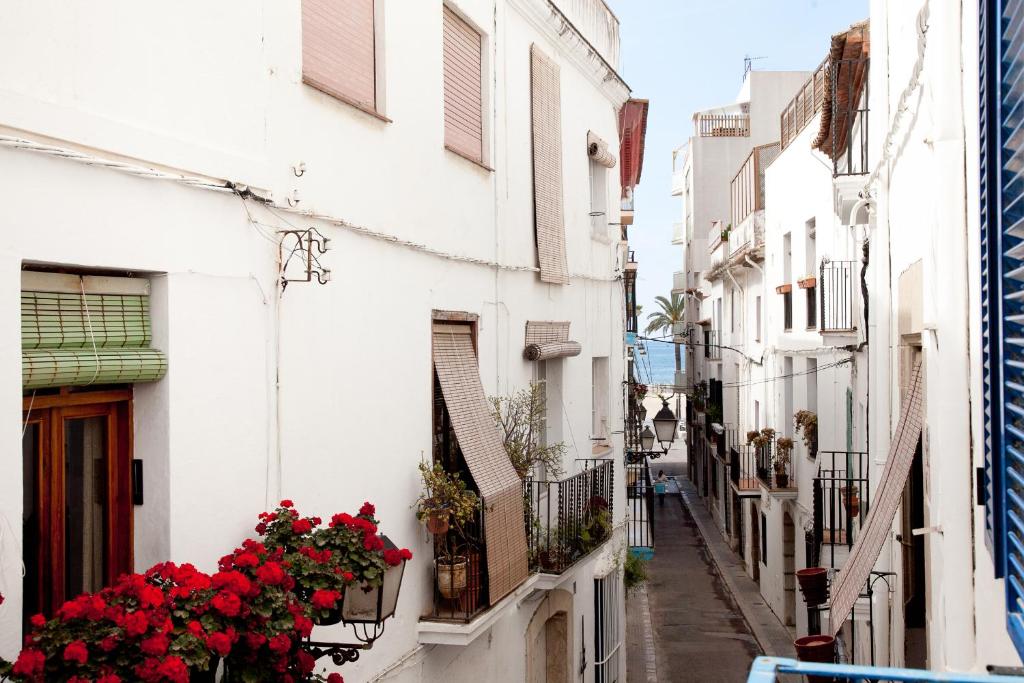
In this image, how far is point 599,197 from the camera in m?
14.9

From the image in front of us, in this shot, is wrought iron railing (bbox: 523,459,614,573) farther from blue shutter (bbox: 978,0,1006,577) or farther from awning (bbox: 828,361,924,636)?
blue shutter (bbox: 978,0,1006,577)

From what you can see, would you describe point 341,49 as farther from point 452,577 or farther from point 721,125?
point 721,125

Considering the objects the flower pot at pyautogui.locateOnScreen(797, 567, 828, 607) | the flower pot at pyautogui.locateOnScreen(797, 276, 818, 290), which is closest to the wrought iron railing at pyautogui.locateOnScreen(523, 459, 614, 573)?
the flower pot at pyautogui.locateOnScreen(797, 567, 828, 607)

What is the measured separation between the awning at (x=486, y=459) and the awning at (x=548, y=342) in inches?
64.6

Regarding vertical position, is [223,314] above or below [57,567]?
above

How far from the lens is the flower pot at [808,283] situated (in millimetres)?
18744

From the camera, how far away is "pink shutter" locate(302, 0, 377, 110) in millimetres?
6785

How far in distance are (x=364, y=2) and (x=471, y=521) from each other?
4099 mm

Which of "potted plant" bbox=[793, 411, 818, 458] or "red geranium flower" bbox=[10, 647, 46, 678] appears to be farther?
"potted plant" bbox=[793, 411, 818, 458]

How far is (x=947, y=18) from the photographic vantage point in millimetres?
5039

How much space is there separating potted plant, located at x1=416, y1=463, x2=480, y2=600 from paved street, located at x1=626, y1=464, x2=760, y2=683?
9.59 metres

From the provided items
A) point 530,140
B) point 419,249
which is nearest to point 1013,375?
point 419,249

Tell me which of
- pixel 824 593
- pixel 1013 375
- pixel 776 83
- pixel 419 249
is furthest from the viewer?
pixel 776 83

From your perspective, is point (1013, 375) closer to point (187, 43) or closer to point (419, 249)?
point (187, 43)
